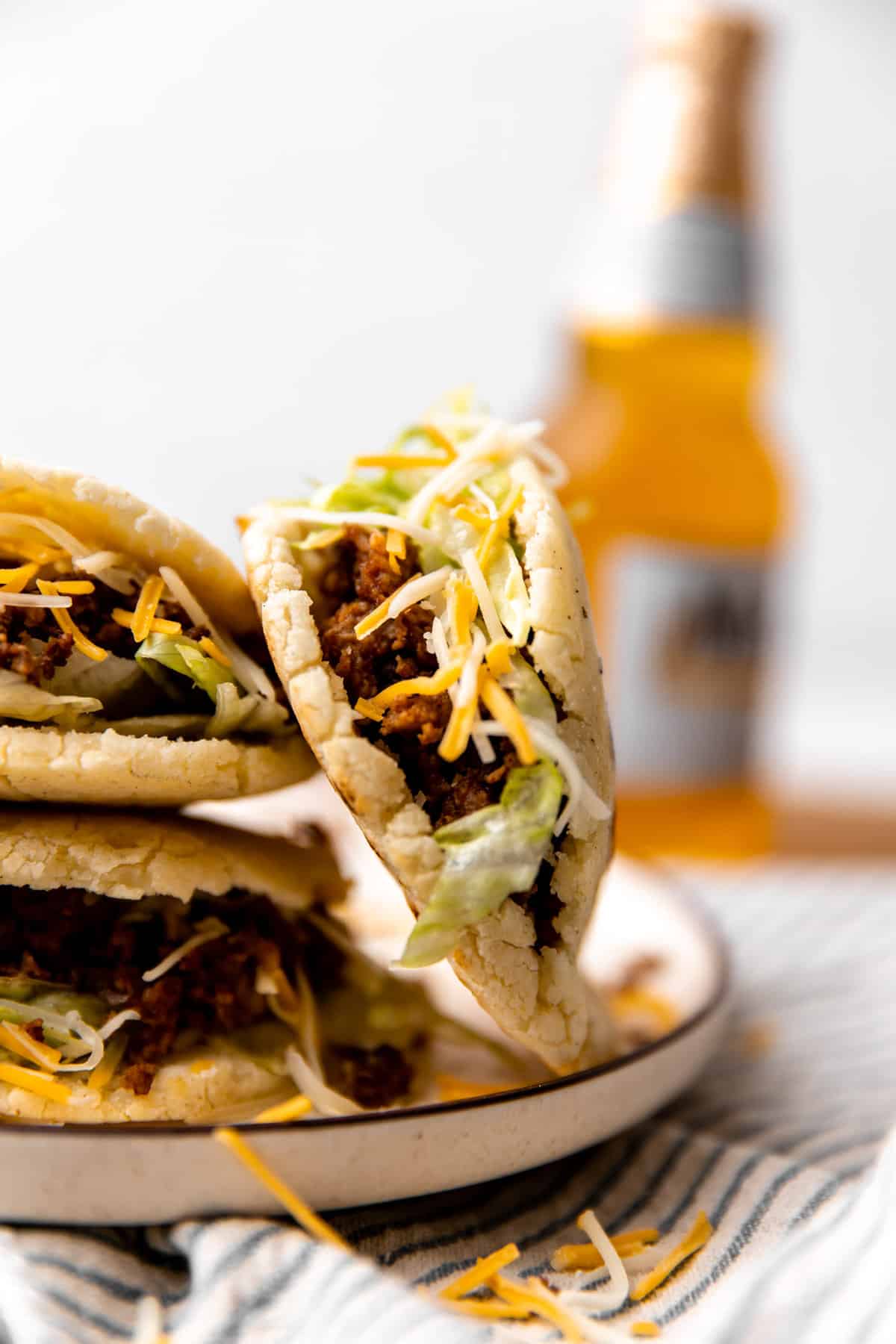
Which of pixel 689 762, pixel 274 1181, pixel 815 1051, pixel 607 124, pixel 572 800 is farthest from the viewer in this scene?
pixel 607 124

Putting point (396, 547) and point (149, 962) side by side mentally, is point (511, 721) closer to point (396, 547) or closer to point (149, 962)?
point (396, 547)

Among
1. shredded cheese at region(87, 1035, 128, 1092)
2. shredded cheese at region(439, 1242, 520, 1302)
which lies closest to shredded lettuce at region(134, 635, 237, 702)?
shredded cheese at region(87, 1035, 128, 1092)

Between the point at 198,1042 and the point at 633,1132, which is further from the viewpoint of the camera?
the point at 633,1132

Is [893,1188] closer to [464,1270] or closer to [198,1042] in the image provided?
[464,1270]

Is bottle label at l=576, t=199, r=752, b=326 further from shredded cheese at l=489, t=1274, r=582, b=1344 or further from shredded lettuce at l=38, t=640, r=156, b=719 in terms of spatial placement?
shredded cheese at l=489, t=1274, r=582, b=1344

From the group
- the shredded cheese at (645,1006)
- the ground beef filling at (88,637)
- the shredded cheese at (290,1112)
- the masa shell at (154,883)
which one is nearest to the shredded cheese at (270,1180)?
the shredded cheese at (290,1112)

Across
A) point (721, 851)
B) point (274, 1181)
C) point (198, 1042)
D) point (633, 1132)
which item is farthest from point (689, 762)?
point (274, 1181)

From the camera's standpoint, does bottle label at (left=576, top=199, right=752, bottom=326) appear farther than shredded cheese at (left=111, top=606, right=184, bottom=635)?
Yes
